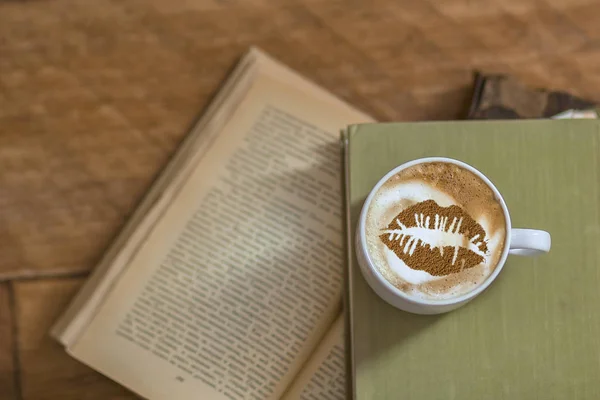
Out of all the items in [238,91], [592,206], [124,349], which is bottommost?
[124,349]

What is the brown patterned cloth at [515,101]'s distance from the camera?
515 millimetres

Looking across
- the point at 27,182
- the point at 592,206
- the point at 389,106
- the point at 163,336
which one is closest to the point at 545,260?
the point at 592,206

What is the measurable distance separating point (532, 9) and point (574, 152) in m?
0.20

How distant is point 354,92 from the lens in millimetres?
538

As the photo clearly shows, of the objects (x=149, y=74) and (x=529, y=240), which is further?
(x=149, y=74)

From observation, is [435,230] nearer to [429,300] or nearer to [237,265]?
[429,300]

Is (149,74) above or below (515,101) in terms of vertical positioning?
below

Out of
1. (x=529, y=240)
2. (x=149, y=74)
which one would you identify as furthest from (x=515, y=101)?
(x=149, y=74)

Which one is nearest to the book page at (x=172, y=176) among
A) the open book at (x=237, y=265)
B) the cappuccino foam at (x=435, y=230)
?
the open book at (x=237, y=265)

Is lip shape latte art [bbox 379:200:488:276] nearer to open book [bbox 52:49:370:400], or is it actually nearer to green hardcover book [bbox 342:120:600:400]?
green hardcover book [bbox 342:120:600:400]

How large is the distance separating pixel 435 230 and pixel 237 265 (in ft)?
0.69

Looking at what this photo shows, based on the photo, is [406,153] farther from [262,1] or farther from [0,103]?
[0,103]

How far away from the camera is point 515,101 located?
20.3 inches

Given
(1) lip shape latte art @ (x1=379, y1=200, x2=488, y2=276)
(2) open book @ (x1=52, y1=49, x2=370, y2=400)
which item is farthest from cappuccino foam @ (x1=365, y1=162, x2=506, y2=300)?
(2) open book @ (x1=52, y1=49, x2=370, y2=400)
